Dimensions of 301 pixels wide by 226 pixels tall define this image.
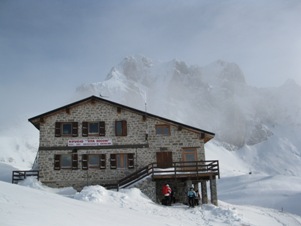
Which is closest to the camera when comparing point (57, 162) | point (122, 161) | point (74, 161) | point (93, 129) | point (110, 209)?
point (110, 209)

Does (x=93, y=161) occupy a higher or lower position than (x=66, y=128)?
lower

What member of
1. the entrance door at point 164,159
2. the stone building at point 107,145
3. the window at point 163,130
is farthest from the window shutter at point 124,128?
the entrance door at point 164,159

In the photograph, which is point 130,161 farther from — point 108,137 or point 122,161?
point 108,137

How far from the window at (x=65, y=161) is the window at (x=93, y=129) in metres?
1.85

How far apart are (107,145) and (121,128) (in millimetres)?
1601

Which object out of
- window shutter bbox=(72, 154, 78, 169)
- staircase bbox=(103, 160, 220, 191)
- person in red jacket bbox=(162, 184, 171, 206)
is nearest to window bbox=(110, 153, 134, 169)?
staircase bbox=(103, 160, 220, 191)

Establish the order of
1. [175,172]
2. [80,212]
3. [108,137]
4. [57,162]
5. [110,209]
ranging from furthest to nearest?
1. [108,137]
2. [57,162]
3. [175,172]
4. [110,209]
5. [80,212]

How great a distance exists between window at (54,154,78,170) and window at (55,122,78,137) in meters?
1.52

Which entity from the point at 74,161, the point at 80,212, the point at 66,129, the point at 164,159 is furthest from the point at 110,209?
the point at 66,129

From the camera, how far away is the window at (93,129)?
28.2 metres

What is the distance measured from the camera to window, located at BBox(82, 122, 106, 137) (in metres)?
28.2

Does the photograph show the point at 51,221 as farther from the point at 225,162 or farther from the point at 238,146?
the point at 238,146

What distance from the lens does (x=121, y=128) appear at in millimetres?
28406

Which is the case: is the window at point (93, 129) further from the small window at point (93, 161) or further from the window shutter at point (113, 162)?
the window shutter at point (113, 162)
